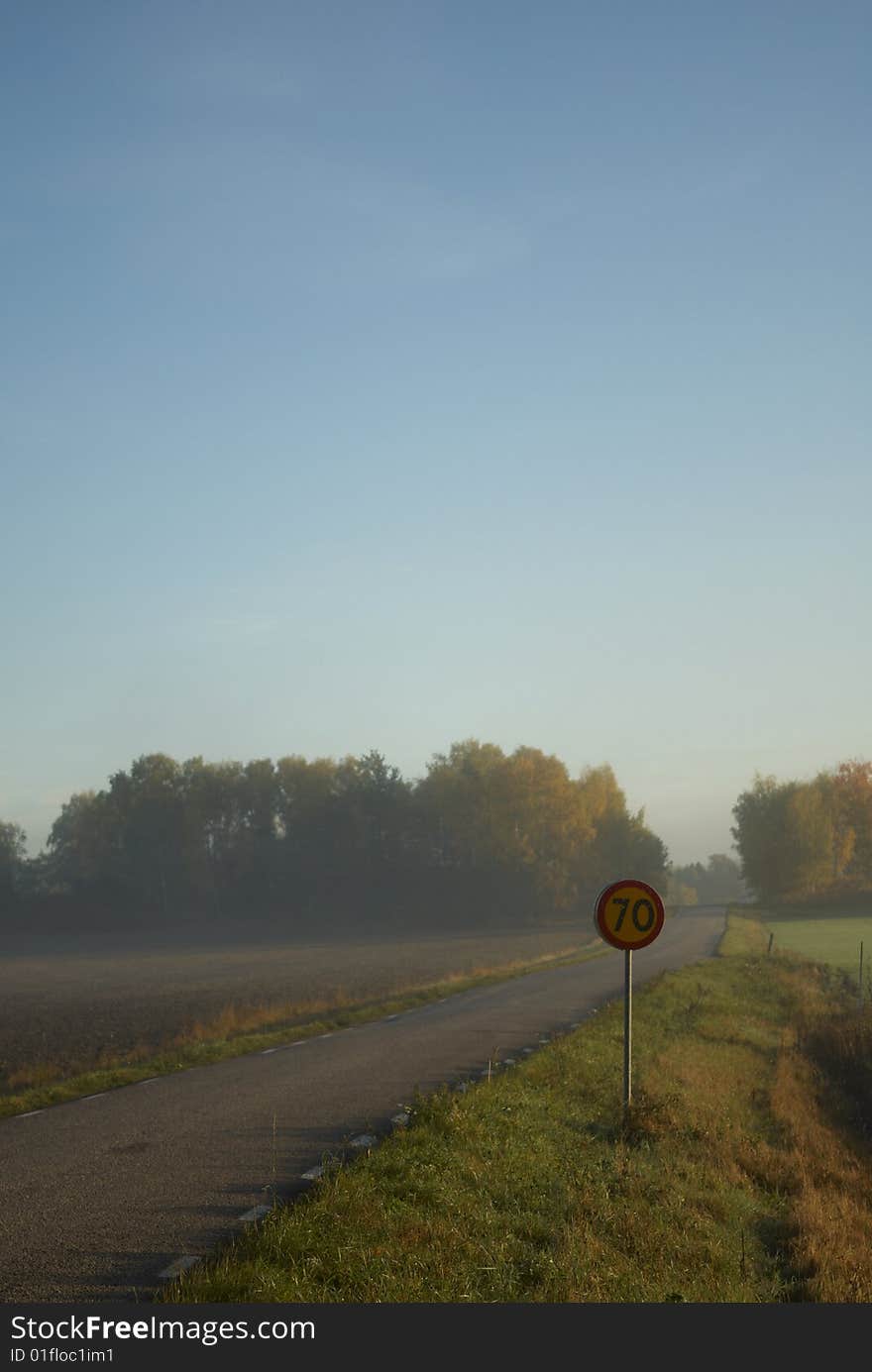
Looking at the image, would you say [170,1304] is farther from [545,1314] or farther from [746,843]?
[746,843]

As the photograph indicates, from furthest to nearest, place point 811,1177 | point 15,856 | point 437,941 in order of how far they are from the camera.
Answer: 1. point 15,856
2. point 437,941
3. point 811,1177

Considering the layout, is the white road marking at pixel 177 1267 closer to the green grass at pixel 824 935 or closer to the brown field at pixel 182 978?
the brown field at pixel 182 978

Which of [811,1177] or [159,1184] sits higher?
[159,1184]

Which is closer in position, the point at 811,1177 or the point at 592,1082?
the point at 811,1177

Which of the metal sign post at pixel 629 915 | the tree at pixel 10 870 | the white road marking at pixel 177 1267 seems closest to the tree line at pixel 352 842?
the tree at pixel 10 870

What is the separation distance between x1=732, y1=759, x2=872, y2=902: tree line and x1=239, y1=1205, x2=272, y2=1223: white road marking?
361 ft

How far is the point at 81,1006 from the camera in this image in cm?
3384

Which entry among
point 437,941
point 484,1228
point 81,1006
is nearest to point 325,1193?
point 484,1228

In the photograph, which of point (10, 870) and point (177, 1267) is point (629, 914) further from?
point (10, 870)

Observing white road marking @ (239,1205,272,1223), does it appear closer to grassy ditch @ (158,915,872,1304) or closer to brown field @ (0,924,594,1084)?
grassy ditch @ (158,915,872,1304)

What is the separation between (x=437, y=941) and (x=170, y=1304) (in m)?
70.8

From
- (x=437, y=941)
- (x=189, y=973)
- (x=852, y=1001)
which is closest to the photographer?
(x=852, y=1001)

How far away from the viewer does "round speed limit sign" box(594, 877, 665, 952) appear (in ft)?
41.6

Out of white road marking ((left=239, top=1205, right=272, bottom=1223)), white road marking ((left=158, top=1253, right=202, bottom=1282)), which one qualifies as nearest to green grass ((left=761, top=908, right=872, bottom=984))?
white road marking ((left=239, top=1205, right=272, bottom=1223))
